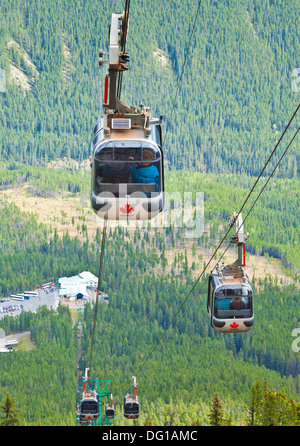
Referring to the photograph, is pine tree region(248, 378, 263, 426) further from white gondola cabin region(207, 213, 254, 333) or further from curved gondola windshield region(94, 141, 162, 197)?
curved gondola windshield region(94, 141, 162, 197)

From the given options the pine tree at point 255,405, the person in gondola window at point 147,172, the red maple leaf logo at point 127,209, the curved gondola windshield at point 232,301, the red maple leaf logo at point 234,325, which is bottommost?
the pine tree at point 255,405

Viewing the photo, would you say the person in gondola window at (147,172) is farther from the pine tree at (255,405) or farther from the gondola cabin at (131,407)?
the pine tree at (255,405)

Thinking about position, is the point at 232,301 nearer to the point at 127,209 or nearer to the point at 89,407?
the point at 127,209

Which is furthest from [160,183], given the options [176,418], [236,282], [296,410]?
[176,418]

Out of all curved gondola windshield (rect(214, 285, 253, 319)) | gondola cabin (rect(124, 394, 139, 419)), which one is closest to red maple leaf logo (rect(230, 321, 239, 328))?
curved gondola windshield (rect(214, 285, 253, 319))

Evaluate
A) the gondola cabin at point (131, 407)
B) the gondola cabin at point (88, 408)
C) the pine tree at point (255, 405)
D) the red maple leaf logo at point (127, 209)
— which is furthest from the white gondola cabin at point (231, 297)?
the pine tree at point (255, 405)

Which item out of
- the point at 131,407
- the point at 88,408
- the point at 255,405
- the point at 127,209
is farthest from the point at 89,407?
the point at 255,405
